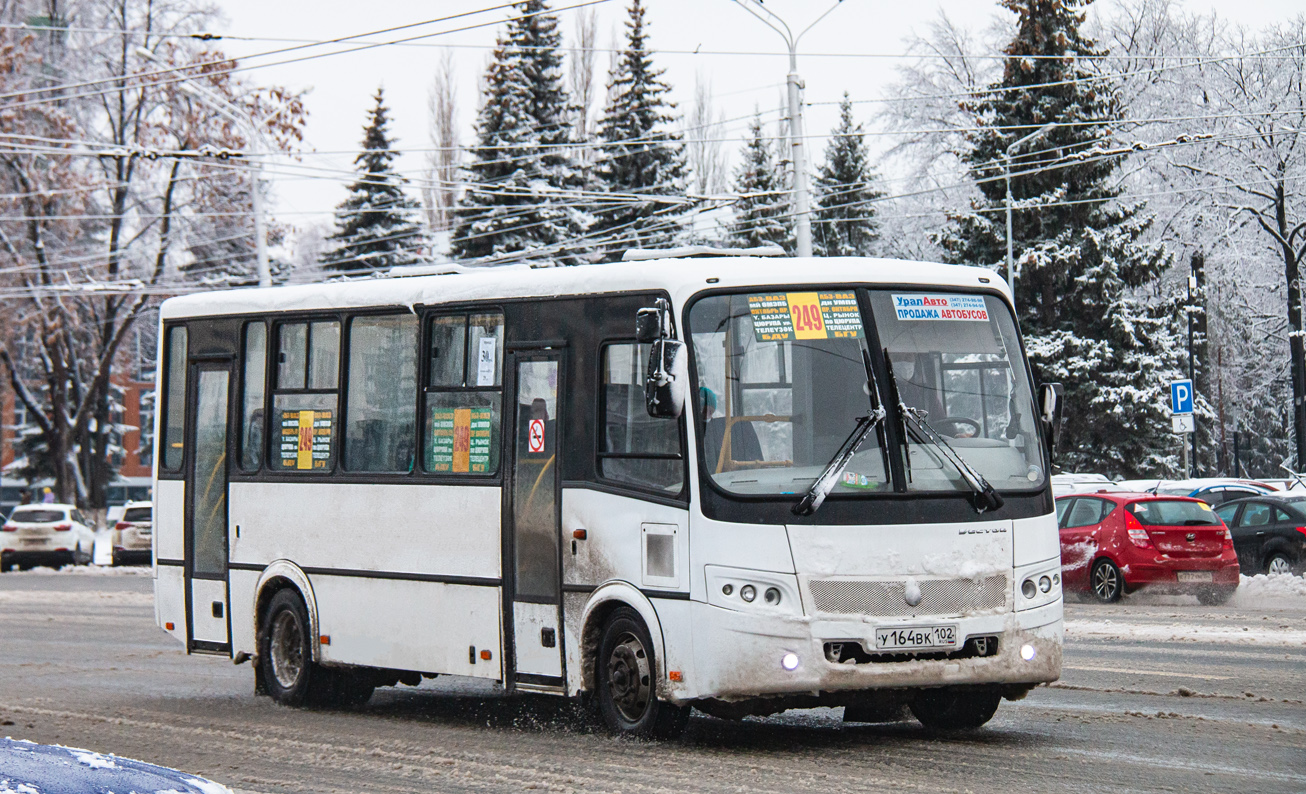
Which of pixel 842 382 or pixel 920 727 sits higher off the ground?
pixel 842 382

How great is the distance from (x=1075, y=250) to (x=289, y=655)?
33.9 meters

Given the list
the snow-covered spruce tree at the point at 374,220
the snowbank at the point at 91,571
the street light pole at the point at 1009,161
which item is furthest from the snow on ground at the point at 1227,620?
the snow-covered spruce tree at the point at 374,220

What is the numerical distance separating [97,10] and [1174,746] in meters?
45.9

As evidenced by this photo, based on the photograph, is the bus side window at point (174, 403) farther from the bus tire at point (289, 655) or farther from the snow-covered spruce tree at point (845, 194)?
the snow-covered spruce tree at point (845, 194)

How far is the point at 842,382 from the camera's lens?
31.4ft

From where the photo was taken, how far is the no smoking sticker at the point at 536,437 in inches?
420

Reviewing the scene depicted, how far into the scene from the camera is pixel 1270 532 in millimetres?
25047

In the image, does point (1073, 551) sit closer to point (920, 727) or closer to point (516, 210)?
point (920, 727)

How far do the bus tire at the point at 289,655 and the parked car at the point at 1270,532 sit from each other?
1609 centimetres

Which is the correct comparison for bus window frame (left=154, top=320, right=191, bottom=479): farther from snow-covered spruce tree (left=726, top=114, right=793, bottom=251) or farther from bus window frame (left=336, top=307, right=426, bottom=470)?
snow-covered spruce tree (left=726, top=114, right=793, bottom=251)

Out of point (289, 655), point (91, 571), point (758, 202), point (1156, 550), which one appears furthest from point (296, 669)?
point (758, 202)

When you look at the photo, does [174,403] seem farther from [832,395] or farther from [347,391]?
[832,395]

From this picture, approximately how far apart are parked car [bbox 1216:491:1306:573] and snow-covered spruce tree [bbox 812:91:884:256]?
1392 inches

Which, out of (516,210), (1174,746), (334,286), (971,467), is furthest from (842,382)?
(516,210)
